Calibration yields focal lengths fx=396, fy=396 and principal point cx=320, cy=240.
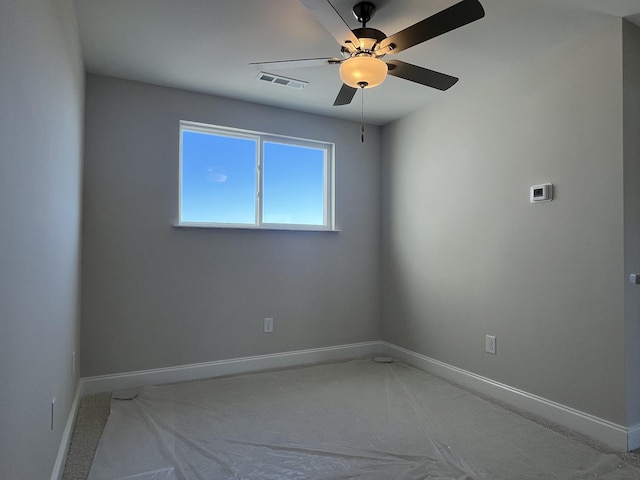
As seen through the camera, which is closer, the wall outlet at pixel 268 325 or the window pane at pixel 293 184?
the wall outlet at pixel 268 325

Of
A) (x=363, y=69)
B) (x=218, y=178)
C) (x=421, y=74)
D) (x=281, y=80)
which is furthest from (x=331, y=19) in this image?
(x=218, y=178)

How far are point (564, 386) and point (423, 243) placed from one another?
1.54m

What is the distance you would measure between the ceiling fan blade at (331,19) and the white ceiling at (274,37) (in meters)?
0.26

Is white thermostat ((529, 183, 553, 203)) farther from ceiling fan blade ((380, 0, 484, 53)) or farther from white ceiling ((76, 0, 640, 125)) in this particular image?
ceiling fan blade ((380, 0, 484, 53))

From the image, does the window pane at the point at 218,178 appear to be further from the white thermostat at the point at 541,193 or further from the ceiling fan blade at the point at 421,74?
the white thermostat at the point at 541,193

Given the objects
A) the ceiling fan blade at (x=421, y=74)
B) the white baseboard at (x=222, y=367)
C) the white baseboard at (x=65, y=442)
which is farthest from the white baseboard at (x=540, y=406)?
the white baseboard at (x=65, y=442)

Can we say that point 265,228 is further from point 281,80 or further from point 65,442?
point 65,442

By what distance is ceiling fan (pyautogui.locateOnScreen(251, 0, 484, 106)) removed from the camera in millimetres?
1640

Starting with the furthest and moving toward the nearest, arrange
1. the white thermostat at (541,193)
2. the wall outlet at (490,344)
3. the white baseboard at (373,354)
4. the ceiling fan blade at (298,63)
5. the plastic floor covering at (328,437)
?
1. the wall outlet at (490,344)
2. the white thermostat at (541,193)
3. the white baseboard at (373,354)
4. the ceiling fan blade at (298,63)
5. the plastic floor covering at (328,437)

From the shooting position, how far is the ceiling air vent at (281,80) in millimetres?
2878

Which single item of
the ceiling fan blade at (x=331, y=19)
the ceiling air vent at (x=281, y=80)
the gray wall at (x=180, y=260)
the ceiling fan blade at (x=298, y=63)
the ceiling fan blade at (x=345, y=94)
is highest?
the ceiling air vent at (x=281, y=80)

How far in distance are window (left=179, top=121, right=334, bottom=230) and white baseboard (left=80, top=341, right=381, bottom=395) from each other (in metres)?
1.15

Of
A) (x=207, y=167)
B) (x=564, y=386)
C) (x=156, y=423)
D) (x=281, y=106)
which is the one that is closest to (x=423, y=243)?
(x=564, y=386)

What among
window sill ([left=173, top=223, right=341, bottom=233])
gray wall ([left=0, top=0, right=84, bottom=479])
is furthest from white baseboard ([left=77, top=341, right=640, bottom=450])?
window sill ([left=173, top=223, right=341, bottom=233])
